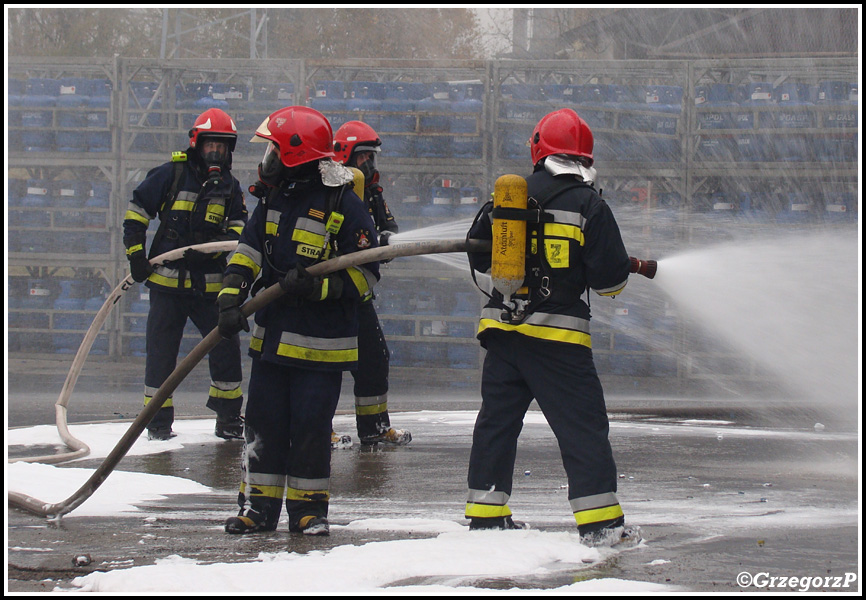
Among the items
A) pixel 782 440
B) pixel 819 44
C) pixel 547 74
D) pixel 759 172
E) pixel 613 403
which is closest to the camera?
pixel 782 440

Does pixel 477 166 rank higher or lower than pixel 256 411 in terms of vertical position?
higher

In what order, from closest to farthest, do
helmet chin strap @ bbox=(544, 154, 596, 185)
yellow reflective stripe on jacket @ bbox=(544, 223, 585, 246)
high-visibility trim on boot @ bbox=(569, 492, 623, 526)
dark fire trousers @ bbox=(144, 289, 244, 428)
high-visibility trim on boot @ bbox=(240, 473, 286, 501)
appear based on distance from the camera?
high-visibility trim on boot @ bbox=(569, 492, 623, 526)
yellow reflective stripe on jacket @ bbox=(544, 223, 585, 246)
helmet chin strap @ bbox=(544, 154, 596, 185)
high-visibility trim on boot @ bbox=(240, 473, 286, 501)
dark fire trousers @ bbox=(144, 289, 244, 428)

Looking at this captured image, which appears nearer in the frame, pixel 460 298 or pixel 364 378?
pixel 364 378

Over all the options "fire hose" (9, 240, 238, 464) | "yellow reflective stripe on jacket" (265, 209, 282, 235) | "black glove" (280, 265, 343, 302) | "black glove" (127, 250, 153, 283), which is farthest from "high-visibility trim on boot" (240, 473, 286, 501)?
"black glove" (127, 250, 153, 283)

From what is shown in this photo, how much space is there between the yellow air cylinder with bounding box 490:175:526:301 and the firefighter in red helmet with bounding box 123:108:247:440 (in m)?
2.77

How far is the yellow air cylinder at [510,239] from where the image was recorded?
360 centimetres

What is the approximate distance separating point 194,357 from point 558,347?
5.12 ft

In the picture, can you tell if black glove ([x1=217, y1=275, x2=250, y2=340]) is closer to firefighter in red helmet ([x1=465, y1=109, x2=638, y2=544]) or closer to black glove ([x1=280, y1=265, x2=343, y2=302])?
black glove ([x1=280, y1=265, x2=343, y2=302])

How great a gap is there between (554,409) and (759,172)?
29.2 ft

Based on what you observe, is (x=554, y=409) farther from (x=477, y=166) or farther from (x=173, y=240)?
(x=477, y=166)

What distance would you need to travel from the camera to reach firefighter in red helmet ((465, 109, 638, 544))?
3.56 meters

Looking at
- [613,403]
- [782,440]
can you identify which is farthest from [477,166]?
[782,440]

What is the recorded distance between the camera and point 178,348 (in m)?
5.95

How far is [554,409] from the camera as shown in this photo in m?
3.65
